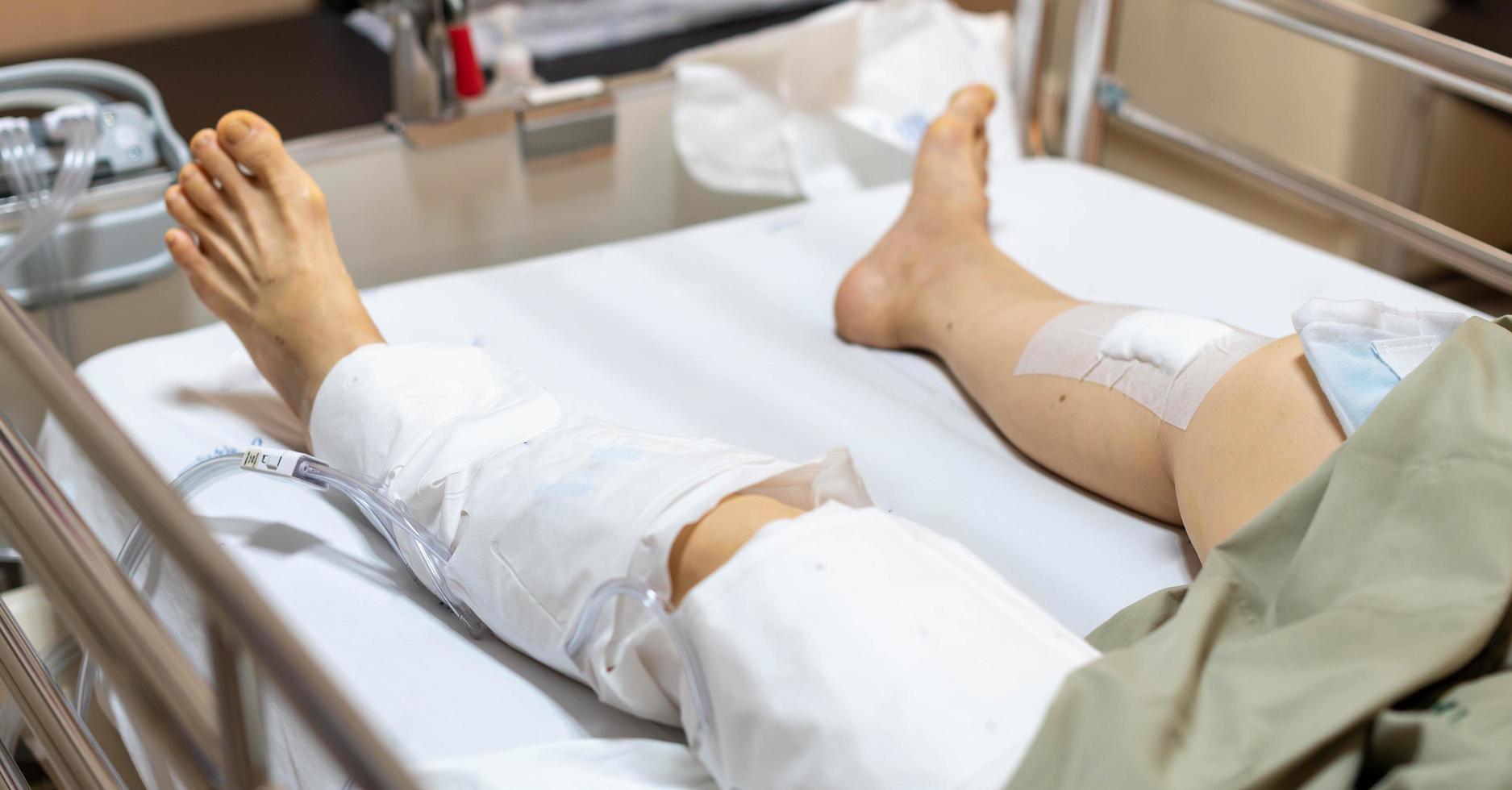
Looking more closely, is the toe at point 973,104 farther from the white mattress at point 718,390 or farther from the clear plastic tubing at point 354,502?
the clear plastic tubing at point 354,502

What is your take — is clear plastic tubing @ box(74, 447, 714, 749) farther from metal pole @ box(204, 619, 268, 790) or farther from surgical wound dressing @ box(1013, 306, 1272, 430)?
surgical wound dressing @ box(1013, 306, 1272, 430)

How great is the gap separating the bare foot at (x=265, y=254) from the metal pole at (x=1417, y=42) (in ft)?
3.32

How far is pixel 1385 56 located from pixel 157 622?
1.26m

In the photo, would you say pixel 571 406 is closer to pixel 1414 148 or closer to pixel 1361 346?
pixel 1361 346

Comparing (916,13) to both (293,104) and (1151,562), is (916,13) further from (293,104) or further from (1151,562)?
(1151,562)

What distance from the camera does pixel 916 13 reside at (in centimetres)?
183

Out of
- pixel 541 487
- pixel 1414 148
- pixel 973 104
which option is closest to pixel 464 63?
pixel 973 104

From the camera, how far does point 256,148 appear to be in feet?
3.82

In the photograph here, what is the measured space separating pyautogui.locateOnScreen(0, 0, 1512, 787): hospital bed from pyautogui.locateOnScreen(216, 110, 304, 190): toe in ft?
0.58

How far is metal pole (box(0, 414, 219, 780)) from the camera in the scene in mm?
540

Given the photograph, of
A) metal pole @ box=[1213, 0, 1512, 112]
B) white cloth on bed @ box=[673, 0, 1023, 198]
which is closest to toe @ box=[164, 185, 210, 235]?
white cloth on bed @ box=[673, 0, 1023, 198]

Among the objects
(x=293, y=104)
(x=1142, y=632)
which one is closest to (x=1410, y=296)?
(x=1142, y=632)

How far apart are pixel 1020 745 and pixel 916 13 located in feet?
4.59

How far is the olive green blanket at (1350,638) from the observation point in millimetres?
596
